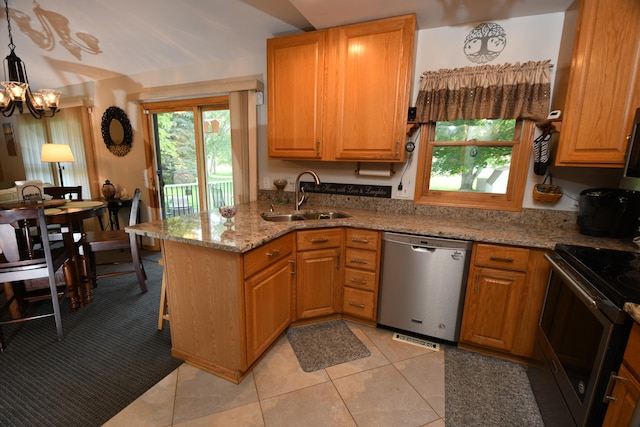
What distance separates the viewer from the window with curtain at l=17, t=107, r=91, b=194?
3998 millimetres

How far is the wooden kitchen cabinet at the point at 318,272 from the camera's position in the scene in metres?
2.01

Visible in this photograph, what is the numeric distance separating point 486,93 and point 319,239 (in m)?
1.65

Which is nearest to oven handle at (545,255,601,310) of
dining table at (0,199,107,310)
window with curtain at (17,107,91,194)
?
dining table at (0,199,107,310)

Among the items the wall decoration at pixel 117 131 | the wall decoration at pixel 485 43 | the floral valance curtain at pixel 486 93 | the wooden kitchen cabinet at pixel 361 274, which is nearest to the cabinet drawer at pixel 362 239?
the wooden kitchen cabinet at pixel 361 274

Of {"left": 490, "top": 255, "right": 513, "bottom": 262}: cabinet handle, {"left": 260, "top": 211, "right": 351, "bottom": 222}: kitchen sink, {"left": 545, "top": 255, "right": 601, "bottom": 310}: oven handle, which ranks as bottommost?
{"left": 490, "top": 255, "right": 513, "bottom": 262}: cabinet handle

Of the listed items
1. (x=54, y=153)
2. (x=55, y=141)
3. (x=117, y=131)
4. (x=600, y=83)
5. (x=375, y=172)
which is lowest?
(x=375, y=172)

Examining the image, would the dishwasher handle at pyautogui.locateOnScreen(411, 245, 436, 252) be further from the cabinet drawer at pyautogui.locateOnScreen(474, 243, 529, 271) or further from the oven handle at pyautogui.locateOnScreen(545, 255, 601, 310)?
the oven handle at pyautogui.locateOnScreen(545, 255, 601, 310)

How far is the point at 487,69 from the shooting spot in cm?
198

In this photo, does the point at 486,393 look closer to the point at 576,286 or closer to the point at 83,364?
the point at 576,286

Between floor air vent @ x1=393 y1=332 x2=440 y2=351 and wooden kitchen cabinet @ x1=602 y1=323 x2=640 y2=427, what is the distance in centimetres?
102

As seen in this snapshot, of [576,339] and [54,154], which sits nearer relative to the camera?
[576,339]

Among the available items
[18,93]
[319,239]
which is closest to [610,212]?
[319,239]

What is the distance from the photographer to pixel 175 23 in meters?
2.39

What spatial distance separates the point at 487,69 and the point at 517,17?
0.39 m
